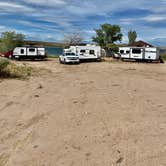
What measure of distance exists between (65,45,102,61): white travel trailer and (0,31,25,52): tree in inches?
768

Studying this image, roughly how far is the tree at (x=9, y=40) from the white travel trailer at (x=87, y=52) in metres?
19.5

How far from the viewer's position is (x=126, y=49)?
43219 millimetres

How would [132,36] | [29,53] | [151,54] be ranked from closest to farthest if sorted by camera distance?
1. [151,54]
2. [29,53]
3. [132,36]

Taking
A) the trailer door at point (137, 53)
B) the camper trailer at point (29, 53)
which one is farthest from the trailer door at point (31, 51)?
the trailer door at point (137, 53)

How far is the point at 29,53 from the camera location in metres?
41.8

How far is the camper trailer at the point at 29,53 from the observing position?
41.3m

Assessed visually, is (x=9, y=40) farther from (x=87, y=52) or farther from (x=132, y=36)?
(x=132, y=36)

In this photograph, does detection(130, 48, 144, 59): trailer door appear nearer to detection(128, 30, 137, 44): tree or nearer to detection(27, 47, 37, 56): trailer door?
detection(27, 47, 37, 56): trailer door

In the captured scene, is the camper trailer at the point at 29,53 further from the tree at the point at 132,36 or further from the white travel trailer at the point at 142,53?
the tree at the point at 132,36

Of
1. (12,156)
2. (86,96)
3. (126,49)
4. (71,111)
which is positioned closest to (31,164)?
(12,156)

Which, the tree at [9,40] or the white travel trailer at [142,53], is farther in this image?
the tree at [9,40]

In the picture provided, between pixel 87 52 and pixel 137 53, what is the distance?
7.39 meters

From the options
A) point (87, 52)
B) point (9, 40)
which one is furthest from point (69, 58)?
point (9, 40)

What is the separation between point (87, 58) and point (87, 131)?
34.1 metres
